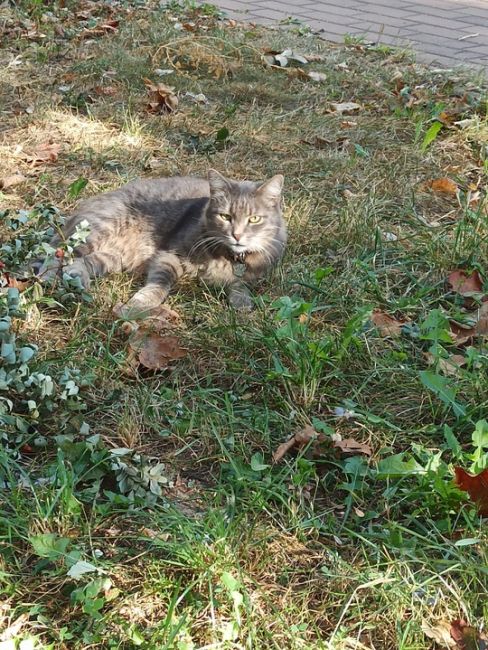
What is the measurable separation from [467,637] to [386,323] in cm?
154

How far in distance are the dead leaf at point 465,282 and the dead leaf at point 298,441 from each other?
1.21m

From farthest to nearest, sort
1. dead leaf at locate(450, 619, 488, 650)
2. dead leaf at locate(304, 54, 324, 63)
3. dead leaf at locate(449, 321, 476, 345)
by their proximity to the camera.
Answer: dead leaf at locate(304, 54, 324, 63) < dead leaf at locate(449, 321, 476, 345) < dead leaf at locate(450, 619, 488, 650)

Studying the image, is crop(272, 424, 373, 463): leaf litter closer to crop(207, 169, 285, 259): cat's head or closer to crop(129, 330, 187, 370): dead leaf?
crop(129, 330, 187, 370): dead leaf

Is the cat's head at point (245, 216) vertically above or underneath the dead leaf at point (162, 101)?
above

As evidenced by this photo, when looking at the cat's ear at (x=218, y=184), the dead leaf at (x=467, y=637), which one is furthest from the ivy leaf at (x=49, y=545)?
the cat's ear at (x=218, y=184)

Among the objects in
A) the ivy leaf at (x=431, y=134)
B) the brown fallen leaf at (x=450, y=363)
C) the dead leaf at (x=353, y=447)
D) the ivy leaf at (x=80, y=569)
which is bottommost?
the ivy leaf at (x=80, y=569)

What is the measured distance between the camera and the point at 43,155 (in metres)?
4.96

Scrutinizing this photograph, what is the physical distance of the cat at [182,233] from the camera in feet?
12.9

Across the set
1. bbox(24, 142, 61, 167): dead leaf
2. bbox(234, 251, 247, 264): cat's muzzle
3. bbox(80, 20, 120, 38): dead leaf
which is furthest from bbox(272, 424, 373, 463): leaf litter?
bbox(80, 20, 120, 38): dead leaf

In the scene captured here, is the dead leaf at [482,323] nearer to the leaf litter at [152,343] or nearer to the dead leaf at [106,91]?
the leaf litter at [152,343]

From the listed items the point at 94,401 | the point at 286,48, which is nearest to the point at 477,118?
the point at 286,48

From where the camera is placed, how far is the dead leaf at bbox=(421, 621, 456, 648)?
203cm

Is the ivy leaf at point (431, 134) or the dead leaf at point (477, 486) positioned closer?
the dead leaf at point (477, 486)

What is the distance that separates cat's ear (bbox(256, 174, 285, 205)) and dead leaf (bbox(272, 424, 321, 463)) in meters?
1.68
